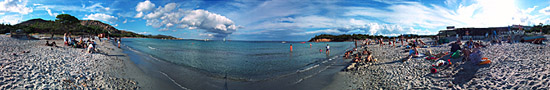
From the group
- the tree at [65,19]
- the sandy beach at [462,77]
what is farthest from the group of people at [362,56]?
the tree at [65,19]

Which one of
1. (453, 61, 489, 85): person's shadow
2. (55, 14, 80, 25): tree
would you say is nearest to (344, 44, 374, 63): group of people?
(453, 61, 489, 85): person's shadow

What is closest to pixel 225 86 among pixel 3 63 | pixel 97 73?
pixel 97 73

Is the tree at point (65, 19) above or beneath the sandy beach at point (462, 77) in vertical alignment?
above

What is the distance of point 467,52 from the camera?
370 inches

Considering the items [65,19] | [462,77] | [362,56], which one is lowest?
[362,56]

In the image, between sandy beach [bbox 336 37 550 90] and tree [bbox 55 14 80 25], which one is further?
tree [bbox 55 14 80 25]

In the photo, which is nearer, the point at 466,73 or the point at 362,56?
the point at 466,73

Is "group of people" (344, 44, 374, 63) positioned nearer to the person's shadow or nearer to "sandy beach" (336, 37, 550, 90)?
"sandy beach" (336, 37, 550, 90)

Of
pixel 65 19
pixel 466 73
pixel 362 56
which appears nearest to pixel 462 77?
pixel 466 73

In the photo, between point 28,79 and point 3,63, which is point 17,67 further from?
point 28,79

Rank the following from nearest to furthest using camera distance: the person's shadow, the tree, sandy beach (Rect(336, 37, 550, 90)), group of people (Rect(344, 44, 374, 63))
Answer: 1. sandy beach (Rect(336, 37, 550, 90))
2. the person's shadow
3. group of people (Rect(344, 44, 374, 63))
4. the tree

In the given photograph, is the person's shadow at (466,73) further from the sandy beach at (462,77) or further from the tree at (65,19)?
the tree at (65,19)

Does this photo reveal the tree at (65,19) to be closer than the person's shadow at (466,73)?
No

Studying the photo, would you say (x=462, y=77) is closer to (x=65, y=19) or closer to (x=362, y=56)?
(x=362, y=56)
